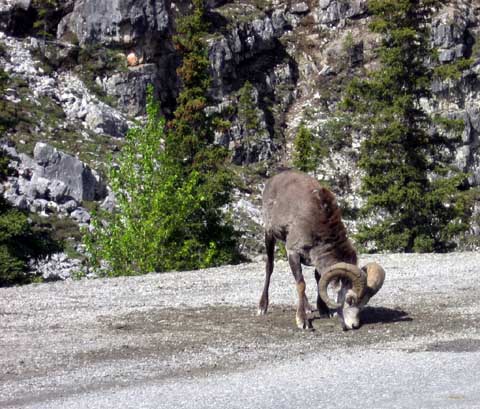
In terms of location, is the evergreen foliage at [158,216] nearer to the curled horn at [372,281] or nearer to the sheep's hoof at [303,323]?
the sheep's hoof at [303,323]

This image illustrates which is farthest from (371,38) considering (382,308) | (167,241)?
(382,308)

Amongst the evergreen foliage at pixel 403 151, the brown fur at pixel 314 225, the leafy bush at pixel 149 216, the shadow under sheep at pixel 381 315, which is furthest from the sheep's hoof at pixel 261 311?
the evergreen foliage at pixel 403 151

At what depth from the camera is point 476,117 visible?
8019 cm

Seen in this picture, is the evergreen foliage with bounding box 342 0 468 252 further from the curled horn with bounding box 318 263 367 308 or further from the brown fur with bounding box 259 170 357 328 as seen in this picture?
the curled horn with bounding box 318 263 367 308

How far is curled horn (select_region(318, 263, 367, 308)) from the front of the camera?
11.5 m

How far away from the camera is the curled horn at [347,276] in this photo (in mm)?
11461

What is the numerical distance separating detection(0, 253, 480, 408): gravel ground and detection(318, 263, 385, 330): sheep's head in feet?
0.88

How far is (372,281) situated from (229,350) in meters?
2.49

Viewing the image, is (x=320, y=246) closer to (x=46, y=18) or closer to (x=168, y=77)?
(x=46, y=18)

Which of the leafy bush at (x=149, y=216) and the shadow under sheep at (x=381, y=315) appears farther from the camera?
the leafy bush at (x=149, y=216)

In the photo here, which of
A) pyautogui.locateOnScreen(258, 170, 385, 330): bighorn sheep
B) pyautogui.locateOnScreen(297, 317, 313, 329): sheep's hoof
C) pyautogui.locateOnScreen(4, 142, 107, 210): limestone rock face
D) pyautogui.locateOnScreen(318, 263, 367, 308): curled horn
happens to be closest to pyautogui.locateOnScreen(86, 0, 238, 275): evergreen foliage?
pyautogui.locateOnScreen(4, 142, 107, 210): limestone rock face

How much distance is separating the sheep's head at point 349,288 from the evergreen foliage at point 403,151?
1930cm

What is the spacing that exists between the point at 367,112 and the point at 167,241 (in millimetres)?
9594

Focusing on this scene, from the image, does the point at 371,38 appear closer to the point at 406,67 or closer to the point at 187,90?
the point at 187,90
